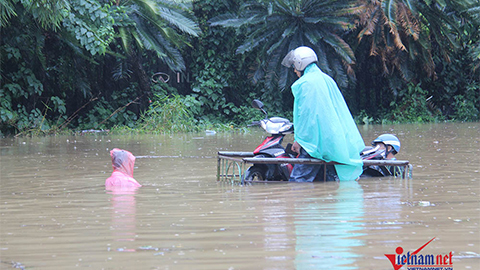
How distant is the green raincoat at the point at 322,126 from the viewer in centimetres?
642

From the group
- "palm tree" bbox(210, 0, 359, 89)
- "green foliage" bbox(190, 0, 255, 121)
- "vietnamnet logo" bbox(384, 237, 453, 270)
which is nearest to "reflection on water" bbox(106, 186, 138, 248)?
"vietnamnet logo" bbox(384, 237, 453, 270)

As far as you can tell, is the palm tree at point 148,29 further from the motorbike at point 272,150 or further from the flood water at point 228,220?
the motorbike at point 272,150

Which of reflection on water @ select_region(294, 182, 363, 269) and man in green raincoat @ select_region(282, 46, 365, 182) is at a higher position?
man in green raincoat @ select_region(282, 46, 365, 182)

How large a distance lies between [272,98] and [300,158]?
1543cm

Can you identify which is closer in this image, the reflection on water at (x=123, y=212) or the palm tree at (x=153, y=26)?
the reflection on water at (x=123, y=212)

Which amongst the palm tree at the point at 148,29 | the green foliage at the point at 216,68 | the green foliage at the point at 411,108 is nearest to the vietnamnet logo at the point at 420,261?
the palm tree at the point at 148,29

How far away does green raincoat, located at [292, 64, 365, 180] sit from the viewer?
6422mm

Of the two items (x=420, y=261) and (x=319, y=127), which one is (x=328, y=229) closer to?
(x=420, y=261)

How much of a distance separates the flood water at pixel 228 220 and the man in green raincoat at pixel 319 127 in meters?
0.27

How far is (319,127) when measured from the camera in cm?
648

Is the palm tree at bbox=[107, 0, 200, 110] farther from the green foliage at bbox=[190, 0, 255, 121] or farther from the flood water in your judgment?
the flood water

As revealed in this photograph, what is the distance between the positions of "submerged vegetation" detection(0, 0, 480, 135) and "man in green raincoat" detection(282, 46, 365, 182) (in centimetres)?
827

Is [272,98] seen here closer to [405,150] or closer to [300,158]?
[405,150]

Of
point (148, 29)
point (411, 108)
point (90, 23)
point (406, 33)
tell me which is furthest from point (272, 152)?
point (411, 108)
